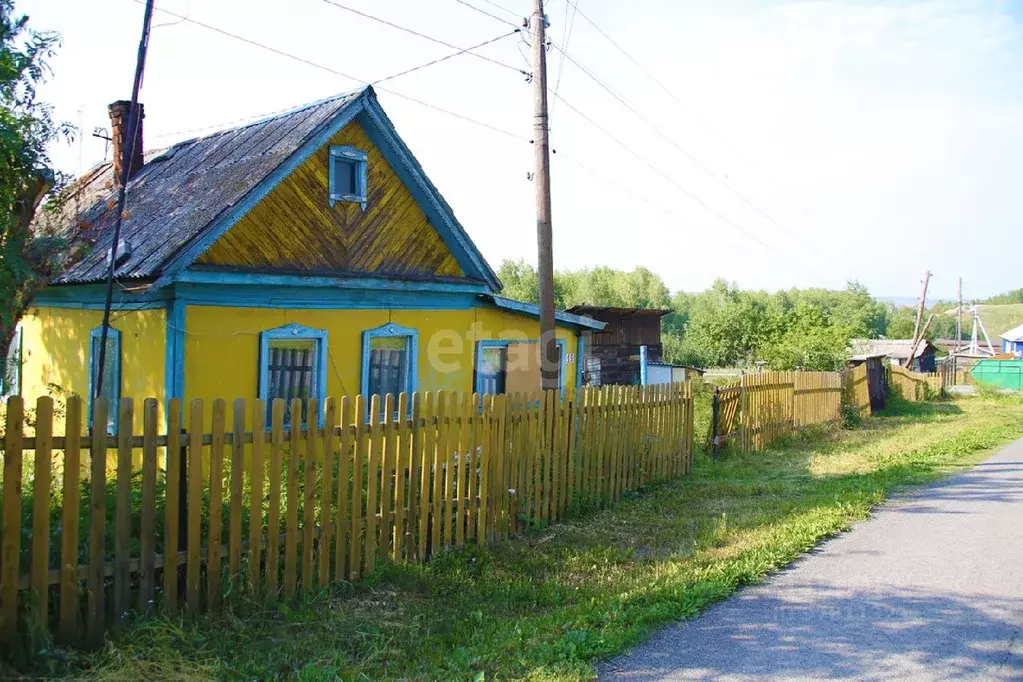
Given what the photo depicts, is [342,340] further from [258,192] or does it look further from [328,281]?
[258,192]

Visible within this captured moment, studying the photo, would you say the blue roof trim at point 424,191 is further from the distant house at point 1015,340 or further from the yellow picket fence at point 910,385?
the distant house at point 1015,340

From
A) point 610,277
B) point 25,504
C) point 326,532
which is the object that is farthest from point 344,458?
point 610,277

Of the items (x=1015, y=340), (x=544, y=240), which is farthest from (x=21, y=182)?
(x=1015, y=340)

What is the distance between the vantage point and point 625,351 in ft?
91.4

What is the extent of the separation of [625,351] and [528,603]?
22326 millimetres

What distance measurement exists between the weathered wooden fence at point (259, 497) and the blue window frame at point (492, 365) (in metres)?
4.37

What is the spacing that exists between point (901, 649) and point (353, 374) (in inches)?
312

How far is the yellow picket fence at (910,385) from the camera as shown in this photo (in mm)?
28039

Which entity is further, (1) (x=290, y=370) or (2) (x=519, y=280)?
(2) (x=519, y=280)

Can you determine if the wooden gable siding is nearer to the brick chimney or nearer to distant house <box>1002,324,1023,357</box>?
the brick chimney

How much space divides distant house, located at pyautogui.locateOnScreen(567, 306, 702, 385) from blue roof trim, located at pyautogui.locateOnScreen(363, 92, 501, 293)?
12.6 meters

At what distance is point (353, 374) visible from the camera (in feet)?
37.1

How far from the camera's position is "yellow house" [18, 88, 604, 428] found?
9602 millimetres

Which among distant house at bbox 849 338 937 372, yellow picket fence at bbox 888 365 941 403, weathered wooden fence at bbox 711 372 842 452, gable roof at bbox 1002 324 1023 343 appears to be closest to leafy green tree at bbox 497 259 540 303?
distant house at bbox 849 338 937 372
